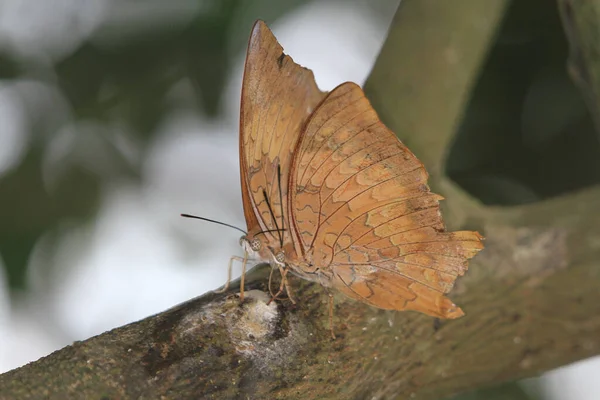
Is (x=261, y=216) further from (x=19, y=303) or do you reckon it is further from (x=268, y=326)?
(x=19, y=303)

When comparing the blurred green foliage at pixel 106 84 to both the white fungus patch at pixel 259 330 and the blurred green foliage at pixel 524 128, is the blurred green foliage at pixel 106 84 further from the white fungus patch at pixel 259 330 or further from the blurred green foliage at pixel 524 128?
the white fungus patch at pixel 259 330

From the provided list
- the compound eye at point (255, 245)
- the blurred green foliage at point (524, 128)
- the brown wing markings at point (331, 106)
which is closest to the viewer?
the brown wing markings at point (331, 106)

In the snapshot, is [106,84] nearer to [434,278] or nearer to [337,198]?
[337,198]

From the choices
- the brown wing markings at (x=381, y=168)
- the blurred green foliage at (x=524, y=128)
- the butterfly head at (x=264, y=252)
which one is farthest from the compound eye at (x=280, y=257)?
the blurred green foliage at (x=524, y=128)

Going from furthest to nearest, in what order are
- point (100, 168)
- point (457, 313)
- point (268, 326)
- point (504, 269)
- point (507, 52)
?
point (100, 168) < point (507, 52) < point (504, 269) < point (457, 313) < point (268, 326)

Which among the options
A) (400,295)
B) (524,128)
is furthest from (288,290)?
(524,128)

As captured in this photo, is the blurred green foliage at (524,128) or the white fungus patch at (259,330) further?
the blurred green foliage at (524,128)

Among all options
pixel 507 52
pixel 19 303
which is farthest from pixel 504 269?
pixel 19 303

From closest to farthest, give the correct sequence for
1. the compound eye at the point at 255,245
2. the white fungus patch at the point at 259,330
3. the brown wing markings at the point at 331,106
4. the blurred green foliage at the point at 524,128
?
1. the white fungus patch at the point at 259,330
2. the brown wing markings at the point at 331,106
3. the compound eye at the point at 255,245
4. the blurred green foliage at the point at 524,128
